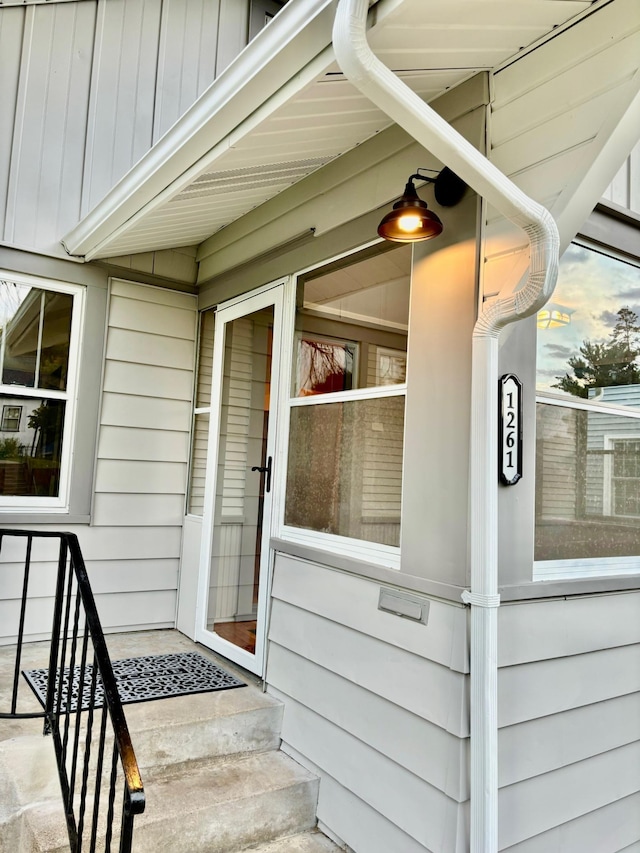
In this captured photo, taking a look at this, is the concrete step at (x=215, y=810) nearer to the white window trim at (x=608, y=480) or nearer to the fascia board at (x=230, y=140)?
the white window trim at (x=608, y=480)

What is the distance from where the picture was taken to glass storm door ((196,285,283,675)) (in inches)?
128

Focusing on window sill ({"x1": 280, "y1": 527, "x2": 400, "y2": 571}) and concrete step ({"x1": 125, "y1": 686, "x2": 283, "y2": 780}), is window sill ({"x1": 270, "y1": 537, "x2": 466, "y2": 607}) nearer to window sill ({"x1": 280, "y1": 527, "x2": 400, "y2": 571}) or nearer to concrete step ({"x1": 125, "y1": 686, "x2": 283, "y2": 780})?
window sill ({"x1": 280, "y1": 527, "x2": 400, "y2": 571})

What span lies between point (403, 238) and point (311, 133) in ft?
2.01

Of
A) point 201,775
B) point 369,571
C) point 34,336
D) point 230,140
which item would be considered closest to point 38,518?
point 34,336

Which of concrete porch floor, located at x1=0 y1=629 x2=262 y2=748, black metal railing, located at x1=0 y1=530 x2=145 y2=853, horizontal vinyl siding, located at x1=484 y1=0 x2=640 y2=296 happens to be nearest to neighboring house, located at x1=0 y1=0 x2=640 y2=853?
horizontal vinyl siding, located at x1=484 y1=0 x2=640 y2=296

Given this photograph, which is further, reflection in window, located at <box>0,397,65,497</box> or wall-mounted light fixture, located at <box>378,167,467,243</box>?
reflection in window, located at <box>0,397,65,497</box>

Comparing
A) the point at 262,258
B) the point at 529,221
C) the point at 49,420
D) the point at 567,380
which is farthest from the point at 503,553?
the point at 49,420

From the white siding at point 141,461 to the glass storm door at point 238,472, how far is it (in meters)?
0.43

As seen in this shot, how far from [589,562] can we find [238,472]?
1943 mm

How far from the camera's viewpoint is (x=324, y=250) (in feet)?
9.13

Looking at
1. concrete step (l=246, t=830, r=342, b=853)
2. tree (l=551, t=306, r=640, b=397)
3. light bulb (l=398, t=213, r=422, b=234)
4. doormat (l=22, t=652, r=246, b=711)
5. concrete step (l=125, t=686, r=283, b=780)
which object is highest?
light bulb (l=398, t=213, r=422, b=234)

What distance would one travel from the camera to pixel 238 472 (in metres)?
3.51

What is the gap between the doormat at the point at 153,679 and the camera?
2689 mm

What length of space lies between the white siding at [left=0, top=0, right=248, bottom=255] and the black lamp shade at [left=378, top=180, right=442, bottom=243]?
235 centimetres
